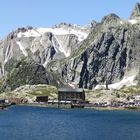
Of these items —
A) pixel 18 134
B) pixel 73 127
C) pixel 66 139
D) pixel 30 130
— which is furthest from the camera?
pixel 73 127

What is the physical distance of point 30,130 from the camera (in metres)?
183

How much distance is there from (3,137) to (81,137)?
24.6m

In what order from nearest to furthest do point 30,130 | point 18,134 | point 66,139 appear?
point 66,139 → point 18,134 → point 30,130

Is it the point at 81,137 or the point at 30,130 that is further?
the point at 30,130

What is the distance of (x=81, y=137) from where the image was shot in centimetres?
16175

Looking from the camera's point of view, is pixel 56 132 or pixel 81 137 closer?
pixel 81 137

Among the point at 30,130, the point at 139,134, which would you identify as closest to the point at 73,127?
the point at 30,130

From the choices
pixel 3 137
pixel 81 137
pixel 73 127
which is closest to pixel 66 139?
pixel 81 137

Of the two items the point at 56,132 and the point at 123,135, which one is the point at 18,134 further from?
the point at 123,135

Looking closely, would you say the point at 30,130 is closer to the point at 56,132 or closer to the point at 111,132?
the point at 56,132

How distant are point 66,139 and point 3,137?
1985 cm

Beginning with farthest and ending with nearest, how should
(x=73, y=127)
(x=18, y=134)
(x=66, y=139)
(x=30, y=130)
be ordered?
1. (x=73, y=127)
2. (x=30, y=130)
3. (x=18, y=134)
4. (x=66, y=139)

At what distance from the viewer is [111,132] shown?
17838 centimetres

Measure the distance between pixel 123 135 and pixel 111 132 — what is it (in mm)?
10029
